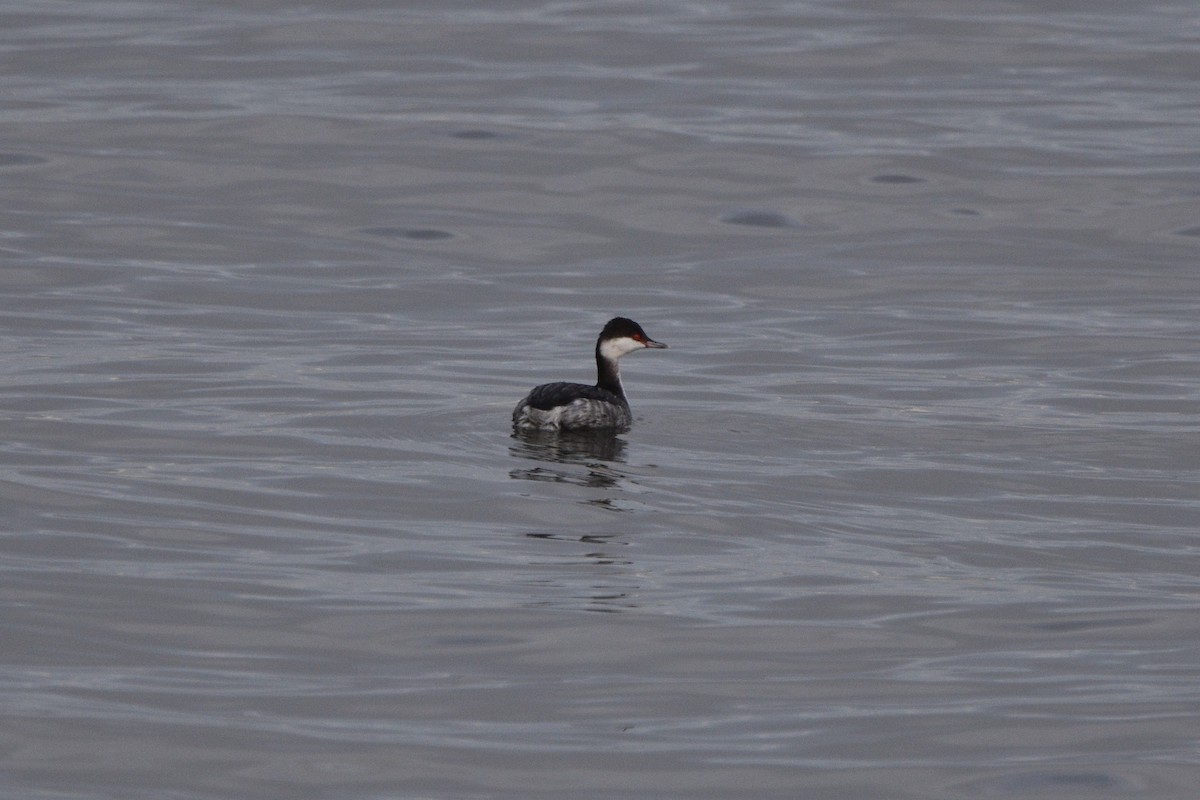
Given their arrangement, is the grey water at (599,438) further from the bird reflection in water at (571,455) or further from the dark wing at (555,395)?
the dark wing at (555,395)

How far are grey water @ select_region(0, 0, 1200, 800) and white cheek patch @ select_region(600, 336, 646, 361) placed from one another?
0.38 m

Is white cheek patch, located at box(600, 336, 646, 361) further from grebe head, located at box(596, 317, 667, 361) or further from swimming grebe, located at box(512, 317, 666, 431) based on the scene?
swimming grebe, located at box(512, 317, 666, 431)

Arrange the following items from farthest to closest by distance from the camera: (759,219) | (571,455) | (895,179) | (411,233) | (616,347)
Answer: (895,179)
(759,219)
(411,233)
(616,347)
(571,455)

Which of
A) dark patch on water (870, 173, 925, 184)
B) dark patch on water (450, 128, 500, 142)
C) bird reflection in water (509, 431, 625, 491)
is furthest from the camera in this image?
dark patch on water (450, 128, 500, 142)

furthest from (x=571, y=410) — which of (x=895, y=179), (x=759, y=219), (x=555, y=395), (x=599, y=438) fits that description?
(x=895, y=179)

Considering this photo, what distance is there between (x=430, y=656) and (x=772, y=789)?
1.79 meters

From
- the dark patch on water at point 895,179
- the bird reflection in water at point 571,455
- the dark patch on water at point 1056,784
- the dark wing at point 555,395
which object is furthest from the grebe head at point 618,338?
the dark patch on water at point 895,179

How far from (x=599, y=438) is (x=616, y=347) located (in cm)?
174

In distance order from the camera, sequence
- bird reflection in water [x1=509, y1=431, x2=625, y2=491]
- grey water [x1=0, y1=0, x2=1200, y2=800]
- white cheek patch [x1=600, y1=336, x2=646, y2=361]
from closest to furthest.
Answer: grey water [x1=0, y1=0, x2=1200, y2=800] → bird reflection in water [x1=509, y1=431, x2=625, y2=491] → white cheek patch [x1=600, y1=336, x2=646, y2=361]

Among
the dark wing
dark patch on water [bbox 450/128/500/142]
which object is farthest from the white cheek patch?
dark patch on water [bbox 450/128/500/142]

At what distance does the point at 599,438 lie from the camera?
1274 centimetres

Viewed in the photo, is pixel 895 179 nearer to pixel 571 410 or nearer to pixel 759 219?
pixel 759 219

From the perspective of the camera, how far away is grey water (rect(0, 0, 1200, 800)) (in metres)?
7.41

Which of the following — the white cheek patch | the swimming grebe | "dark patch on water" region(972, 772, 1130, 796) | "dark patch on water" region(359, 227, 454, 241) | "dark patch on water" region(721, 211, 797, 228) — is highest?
"dark patch on water" region(721, 211, 797, 228)
